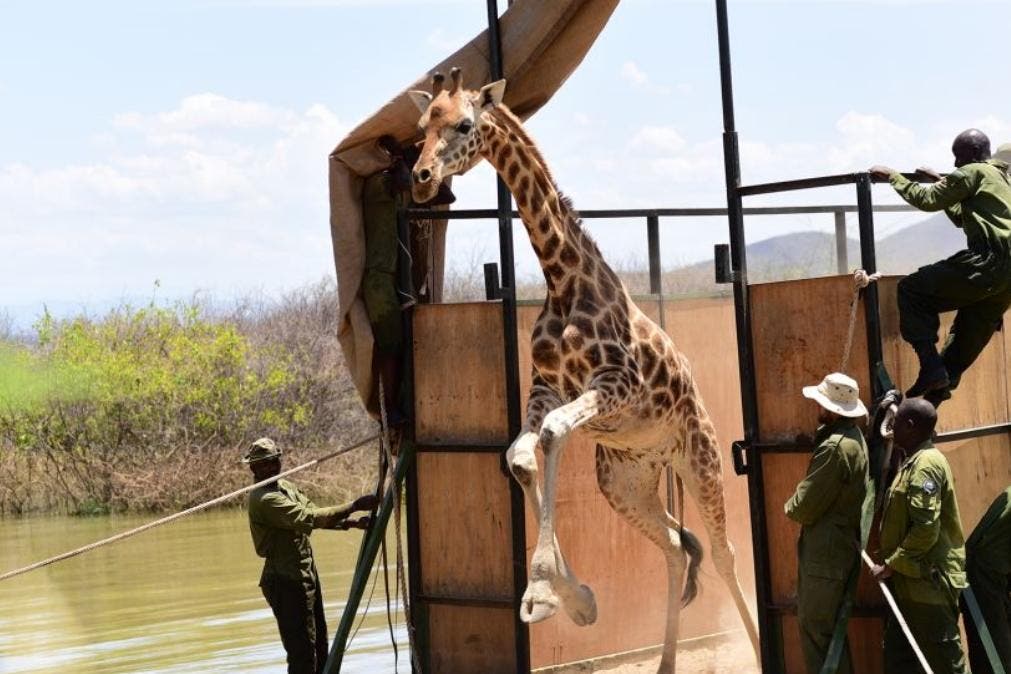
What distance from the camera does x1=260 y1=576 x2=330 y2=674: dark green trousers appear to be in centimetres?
846

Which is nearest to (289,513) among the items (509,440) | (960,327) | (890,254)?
(509,440)

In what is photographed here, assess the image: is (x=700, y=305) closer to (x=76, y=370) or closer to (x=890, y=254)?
(x=76, y=370)

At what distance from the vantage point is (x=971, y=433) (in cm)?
762

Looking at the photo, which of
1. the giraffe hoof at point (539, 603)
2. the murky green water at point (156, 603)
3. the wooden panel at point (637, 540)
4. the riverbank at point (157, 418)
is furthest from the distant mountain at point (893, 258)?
the giraffe hoof at point (539, 603)

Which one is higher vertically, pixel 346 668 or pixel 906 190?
pixel 906 190

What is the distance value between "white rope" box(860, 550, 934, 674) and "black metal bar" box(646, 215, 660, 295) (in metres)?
3.07

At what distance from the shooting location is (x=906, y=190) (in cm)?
694

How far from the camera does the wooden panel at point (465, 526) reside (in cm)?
817

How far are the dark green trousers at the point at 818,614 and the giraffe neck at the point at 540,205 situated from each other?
1.93m

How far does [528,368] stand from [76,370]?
16552 mm

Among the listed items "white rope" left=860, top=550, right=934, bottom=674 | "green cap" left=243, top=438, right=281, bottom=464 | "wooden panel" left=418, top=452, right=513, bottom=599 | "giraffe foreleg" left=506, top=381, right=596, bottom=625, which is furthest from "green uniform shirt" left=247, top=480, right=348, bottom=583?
"white rope" left=860, top=550, right=934, bottom=674

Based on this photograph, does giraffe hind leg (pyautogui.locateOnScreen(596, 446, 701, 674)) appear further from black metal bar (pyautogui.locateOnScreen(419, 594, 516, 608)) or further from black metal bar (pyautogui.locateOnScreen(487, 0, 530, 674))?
black metal bar (pyautogui.locateOnScreen(419, 594, 516, 608))

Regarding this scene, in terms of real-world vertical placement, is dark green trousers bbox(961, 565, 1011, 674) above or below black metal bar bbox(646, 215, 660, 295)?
below

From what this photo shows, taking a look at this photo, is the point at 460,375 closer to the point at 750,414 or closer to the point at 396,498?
the point at 396,498
